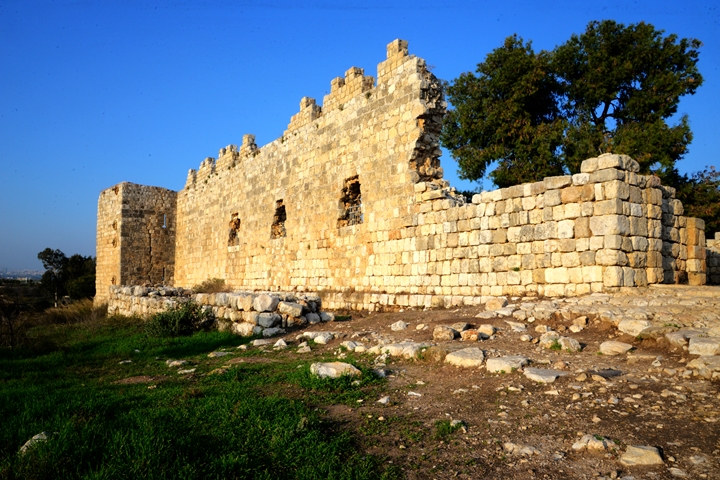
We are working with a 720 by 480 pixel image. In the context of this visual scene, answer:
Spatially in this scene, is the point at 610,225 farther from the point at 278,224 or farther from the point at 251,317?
the point at 278,224

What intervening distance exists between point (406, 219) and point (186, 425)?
745cm

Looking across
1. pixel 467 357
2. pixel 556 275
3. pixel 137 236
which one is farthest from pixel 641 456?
pixel 137 236

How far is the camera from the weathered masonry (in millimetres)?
7328

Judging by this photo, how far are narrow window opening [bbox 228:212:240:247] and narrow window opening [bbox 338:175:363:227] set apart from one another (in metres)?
6.82

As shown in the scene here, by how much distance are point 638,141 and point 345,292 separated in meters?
12.0

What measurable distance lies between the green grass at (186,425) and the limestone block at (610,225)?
438 cm

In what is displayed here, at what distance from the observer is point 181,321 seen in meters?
8.99

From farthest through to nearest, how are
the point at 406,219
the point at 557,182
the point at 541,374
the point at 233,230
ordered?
the point at 233,230 → the point at 406,219 → the point at 557,182 → the point at 541,374

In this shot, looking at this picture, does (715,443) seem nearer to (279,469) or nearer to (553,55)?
(279,469)

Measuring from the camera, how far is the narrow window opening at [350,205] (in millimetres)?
→ 12276

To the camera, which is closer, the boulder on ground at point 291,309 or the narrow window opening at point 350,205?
the boulder on ground at point 291,309

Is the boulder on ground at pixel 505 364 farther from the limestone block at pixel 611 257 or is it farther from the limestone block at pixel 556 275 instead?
the limestone block at pixel 556 275

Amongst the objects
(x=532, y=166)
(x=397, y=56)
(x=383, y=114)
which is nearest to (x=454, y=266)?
(x=383, y=114)

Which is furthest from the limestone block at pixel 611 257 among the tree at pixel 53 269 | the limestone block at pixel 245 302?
the tree at pixel 53 269
